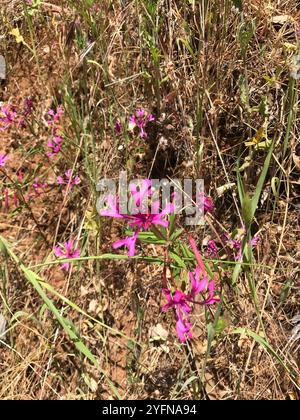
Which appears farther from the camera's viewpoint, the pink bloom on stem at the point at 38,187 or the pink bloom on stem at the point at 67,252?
the pink bloom on stem at the point at 38,187

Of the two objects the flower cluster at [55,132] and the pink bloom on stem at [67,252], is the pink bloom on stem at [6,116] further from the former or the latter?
the pink bloom on stem at [67,252]

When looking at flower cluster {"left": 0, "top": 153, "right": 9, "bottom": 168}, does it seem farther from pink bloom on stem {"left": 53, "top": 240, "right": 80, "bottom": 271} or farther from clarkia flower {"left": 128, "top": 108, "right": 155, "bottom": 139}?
clarkia flower {"left": 128, "top": 108, "right": 155, "bottom": 139}

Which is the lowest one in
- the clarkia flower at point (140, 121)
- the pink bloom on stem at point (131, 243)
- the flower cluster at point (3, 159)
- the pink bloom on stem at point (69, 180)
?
the pink bloom on stem at point (69, 180)

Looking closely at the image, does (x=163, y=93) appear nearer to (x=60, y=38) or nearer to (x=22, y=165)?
(x=60, y=38)

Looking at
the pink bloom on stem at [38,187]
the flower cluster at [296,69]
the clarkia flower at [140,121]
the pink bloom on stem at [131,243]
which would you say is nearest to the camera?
the pink bloom on stem at [131,243]

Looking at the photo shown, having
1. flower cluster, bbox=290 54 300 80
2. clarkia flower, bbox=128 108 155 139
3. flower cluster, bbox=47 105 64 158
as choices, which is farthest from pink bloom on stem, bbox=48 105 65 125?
flower cluster, bbox=290 54 300 80

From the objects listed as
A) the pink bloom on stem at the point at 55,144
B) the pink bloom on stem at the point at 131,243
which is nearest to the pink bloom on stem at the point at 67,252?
the pink bloom on stem at the point at 55,144
